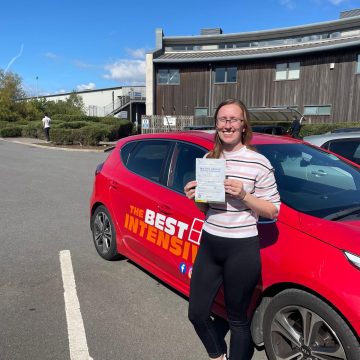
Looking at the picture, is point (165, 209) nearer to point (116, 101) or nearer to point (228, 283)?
point (228, 283)

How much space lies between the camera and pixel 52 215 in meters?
6.85

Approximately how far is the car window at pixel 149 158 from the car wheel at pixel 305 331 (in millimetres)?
1690

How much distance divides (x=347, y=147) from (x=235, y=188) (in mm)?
4166

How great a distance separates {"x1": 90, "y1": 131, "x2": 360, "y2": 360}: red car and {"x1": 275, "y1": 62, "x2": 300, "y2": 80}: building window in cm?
2577

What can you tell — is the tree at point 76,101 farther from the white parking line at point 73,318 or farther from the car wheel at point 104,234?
the white parking line at point 73,318

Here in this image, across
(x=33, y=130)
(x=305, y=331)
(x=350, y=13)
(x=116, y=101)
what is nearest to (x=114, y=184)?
(x=305, y=331)

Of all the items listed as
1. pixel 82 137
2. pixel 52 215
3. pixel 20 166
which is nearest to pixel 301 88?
pixel 82 137

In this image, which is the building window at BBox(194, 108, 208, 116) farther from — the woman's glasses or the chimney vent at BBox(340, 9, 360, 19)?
the woman's glasses

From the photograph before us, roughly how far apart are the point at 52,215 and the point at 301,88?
2453cm

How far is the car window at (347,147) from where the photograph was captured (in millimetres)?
5473

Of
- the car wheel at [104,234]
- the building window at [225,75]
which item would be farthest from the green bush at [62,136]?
the car wheel at [104,234]

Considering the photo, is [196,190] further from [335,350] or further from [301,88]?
[301,88]

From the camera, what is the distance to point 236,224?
2.28m

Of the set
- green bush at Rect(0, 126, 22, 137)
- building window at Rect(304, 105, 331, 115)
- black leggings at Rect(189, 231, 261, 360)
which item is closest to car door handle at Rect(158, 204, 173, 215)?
black leggings at Rect(189, 231, 261, 360)
